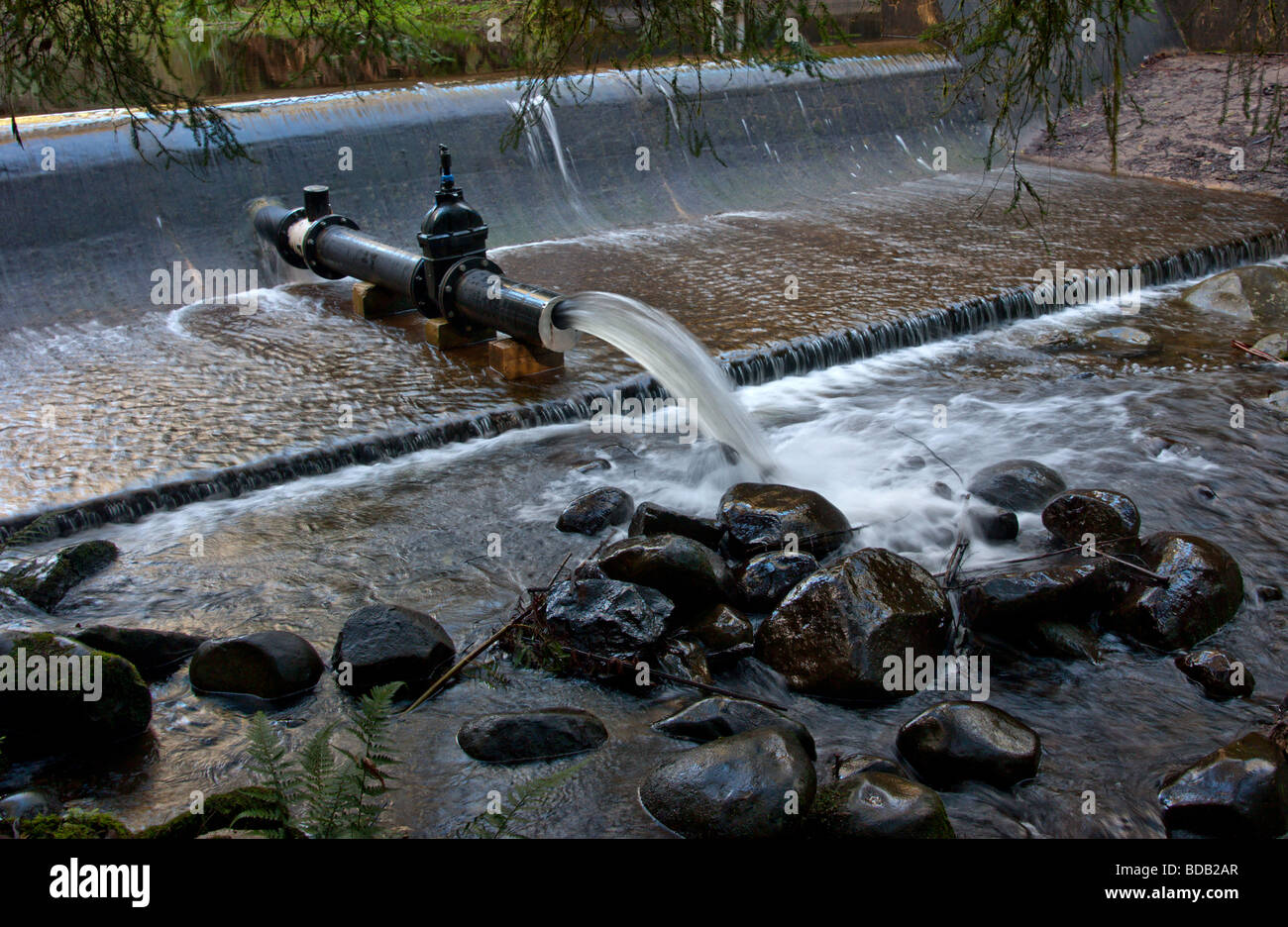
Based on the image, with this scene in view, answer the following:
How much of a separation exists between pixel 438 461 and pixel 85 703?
8.76ft

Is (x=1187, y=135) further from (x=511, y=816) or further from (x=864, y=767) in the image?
(x=511, y=816)

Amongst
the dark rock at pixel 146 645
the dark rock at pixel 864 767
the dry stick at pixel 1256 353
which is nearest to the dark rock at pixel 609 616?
the dark rock at pixel 864 767

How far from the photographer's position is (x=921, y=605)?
4.08 metres

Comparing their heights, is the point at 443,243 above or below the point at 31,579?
above

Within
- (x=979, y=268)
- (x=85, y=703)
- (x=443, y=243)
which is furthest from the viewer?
(x=979, y=268)

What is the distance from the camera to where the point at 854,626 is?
3910mm

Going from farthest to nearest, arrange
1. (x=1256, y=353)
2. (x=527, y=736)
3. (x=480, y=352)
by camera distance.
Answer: (x=1256, y=353), (x=480, y=352), (x=527, y=736)

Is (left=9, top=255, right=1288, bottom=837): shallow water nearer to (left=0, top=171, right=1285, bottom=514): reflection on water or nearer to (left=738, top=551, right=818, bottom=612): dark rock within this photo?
(left=0, top=171, right=1285, bottom=514): reflection on water

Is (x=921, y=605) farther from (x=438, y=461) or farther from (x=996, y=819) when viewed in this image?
(x=438, y=461)

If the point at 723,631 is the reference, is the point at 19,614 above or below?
above

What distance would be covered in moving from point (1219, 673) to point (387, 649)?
3.17 m

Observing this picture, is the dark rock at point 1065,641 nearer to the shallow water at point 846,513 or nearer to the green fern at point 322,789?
the shallow water at point 846,513

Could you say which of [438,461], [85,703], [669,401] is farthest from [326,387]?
[85,703]

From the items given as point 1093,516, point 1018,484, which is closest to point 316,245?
point 1018,484
